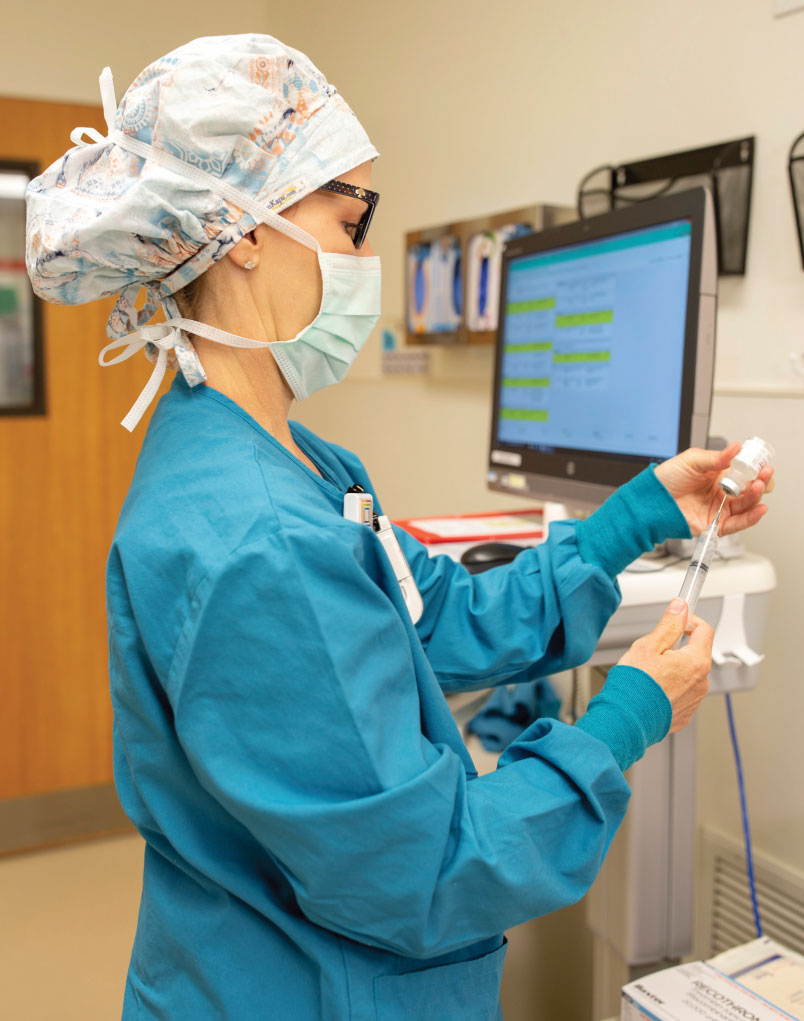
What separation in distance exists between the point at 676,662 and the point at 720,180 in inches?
39.9

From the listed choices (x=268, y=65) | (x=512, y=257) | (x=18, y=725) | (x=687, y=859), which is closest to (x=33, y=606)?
(x=18, y=725)

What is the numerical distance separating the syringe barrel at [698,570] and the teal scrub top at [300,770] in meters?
0.17

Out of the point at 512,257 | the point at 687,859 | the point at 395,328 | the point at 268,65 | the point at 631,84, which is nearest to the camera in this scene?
the point at 268,65

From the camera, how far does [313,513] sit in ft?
2.28

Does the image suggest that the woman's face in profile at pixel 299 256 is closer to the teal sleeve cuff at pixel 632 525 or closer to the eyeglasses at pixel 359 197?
the eyeglasses at pixel 359 197

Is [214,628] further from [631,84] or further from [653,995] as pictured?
[631,84]

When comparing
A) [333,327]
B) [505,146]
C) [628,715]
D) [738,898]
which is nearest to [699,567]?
[628,715]

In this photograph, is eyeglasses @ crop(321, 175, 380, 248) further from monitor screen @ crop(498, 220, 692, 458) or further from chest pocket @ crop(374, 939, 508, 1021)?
chest pocket @ crop(374, 939, 508, 1021)

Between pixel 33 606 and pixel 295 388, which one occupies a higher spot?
pixel 295 388

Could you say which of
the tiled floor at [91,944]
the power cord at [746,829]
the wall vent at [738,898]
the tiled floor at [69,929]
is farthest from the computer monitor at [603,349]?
the tiled floor at [69,929]

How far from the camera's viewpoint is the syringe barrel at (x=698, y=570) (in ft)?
3.08

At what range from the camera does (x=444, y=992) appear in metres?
0.78

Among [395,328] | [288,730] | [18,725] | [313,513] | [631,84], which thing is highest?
[631,84]

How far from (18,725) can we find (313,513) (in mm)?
2607
